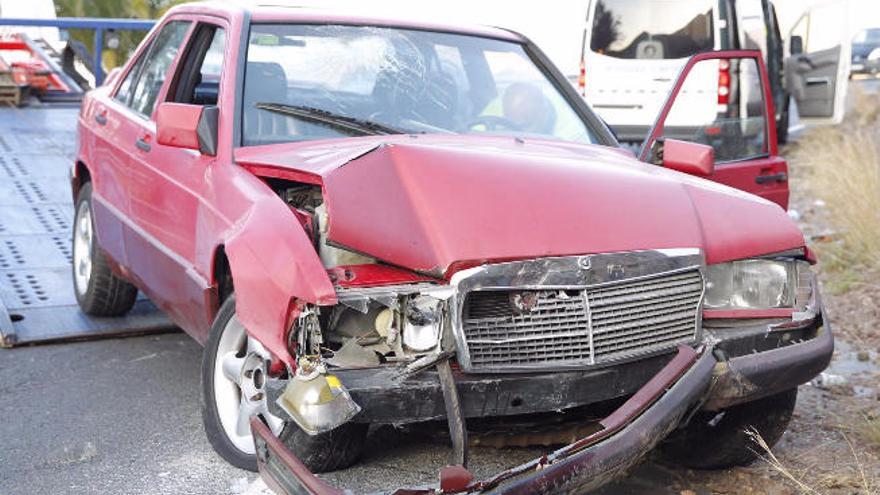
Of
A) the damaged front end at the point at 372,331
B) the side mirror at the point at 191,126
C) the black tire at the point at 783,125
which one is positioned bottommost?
the black tire at the point at 783,125

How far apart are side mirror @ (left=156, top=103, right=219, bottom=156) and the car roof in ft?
2.09

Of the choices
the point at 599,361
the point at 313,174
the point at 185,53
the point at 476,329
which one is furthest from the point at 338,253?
the point at 185,53

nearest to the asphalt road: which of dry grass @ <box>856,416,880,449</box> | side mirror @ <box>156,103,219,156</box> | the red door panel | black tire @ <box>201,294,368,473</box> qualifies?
black tire @ <box>201,294,368,473</box>

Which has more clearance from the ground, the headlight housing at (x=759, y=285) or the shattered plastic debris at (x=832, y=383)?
the headlight housing at (x=759, y=285)

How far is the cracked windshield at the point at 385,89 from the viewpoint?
4.97 meters

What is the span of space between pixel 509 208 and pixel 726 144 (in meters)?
2.52

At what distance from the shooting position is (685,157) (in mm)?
5109

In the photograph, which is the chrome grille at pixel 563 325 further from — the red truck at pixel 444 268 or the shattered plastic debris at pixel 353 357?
the shattered plastic debris at pixel 353 357

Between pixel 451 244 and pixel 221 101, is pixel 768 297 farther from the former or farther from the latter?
pixel 221 101

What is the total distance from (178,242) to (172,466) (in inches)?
38.0

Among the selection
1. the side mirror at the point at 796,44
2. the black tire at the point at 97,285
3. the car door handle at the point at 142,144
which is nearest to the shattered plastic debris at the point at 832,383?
the car door handle at the point at 142,144

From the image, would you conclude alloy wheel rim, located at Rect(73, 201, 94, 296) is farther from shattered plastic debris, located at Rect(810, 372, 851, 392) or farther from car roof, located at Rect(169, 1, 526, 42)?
shattered plastic debris, located at Rect(810, 372, 851, 392)

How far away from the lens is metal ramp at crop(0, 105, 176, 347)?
259 inches

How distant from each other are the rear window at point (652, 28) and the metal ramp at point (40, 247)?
230 inches
